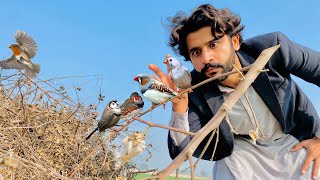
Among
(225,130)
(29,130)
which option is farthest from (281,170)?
(29,130)

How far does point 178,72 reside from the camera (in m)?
1.15

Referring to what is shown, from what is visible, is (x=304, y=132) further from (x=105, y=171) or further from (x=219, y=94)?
(x=105, y=171)

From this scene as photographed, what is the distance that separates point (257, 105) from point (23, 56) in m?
1.07

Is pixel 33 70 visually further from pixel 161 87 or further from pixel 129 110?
pixel 161 87

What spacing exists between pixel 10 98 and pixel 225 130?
1209 millimetres

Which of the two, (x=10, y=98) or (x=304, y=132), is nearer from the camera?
(x=304, y=132)

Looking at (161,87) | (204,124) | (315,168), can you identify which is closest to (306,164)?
(315,168)

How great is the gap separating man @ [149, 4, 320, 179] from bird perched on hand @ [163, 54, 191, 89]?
4.9 inches

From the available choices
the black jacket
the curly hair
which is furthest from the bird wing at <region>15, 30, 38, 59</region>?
the black jacket

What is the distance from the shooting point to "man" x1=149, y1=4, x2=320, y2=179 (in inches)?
52.2

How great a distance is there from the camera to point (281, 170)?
1.37 m

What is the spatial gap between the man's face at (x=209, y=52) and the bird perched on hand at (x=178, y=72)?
0.11m

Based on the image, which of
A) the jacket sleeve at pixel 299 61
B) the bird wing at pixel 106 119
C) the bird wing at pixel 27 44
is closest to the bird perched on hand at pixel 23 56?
the bird wing at pixel 27 44

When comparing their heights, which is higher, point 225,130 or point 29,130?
point 29,130
